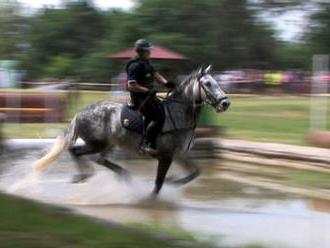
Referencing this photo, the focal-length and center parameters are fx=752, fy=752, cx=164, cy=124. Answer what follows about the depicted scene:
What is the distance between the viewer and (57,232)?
17.9ft

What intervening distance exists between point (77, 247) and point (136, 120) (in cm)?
594

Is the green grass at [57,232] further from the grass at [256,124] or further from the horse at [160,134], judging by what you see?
the grass at [256,124]

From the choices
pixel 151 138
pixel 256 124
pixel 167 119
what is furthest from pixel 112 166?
pixel 256 124

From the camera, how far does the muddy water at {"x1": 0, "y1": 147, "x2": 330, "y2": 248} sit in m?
8.13

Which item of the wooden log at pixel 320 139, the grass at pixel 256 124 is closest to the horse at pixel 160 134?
the grass at pixel 256 124

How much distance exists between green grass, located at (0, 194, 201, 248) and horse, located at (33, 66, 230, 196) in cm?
456

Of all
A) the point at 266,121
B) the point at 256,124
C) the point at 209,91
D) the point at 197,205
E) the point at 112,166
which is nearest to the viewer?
the point at 197,205

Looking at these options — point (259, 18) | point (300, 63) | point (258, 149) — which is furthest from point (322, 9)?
point (258, 149)

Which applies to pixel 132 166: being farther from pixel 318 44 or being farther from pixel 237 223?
pixel 318 44

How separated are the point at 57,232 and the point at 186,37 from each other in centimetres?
4410

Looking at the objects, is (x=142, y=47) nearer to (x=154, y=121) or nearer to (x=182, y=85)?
(x=182, y=85)

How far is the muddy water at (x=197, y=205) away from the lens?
26.7 feet

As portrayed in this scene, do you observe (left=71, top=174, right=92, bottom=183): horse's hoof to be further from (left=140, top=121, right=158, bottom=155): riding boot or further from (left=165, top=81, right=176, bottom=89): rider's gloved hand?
(left=165, top=81, right=176, bottom=89): rider's gloved hand

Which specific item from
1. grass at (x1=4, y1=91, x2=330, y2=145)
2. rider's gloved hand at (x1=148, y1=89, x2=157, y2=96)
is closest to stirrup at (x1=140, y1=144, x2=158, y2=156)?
rider's gloved hand at (x1=148, y1=89, x2=157, y2=96)
